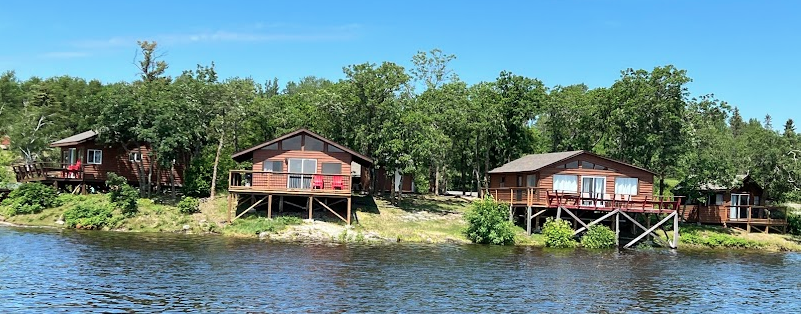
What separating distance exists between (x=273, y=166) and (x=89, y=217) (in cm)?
1133

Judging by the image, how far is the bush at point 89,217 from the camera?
Result: 40.8 metres

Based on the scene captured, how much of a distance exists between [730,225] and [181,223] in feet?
127

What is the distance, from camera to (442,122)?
55.8 meters

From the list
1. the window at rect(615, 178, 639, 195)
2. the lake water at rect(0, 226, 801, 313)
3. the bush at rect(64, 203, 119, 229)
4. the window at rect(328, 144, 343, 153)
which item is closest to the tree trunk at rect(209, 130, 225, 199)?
the bush at rect(64, 203, 119, 229)

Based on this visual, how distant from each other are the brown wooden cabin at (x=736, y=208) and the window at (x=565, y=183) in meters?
10.9

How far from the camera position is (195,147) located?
51688 mm

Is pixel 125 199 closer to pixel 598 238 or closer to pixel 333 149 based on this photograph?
pixel 333 149

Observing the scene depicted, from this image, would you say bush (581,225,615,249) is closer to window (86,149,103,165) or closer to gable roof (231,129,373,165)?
gable roof (231,129,373,165)

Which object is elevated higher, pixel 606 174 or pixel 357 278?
pixel 606 174

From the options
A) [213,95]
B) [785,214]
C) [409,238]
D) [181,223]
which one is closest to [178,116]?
[213,95]

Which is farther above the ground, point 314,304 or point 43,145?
point 43,145

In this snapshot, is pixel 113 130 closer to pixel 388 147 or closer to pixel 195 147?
pixel 195 147

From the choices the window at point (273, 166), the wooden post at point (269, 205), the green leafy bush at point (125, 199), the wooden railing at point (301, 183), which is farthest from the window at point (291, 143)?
the green leafy bush at point (125, 199)

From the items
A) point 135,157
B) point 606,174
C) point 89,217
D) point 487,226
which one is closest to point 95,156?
point 135,157
